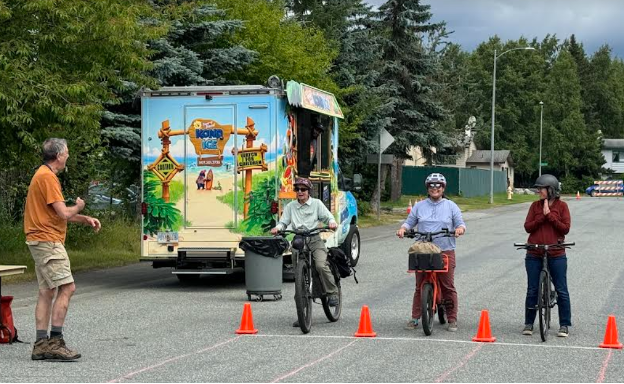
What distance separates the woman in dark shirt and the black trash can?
450 centimetres

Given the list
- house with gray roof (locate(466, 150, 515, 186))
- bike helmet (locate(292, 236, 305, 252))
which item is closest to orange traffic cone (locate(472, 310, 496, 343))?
bike helmet (locate(292, 236, 305, 252))

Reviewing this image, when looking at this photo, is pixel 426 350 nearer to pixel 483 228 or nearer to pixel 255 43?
pixel 255 43

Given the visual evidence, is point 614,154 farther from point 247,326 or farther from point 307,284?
point 247,326

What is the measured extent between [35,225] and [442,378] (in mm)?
3842

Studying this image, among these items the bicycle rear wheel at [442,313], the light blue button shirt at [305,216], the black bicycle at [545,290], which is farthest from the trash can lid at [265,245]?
the black bicycle at [545,290]

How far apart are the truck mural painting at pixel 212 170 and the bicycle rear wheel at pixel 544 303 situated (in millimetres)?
5812

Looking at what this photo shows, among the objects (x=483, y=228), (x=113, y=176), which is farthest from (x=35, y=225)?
(x=483, y=228)

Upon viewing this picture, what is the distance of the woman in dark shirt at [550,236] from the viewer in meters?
10.8

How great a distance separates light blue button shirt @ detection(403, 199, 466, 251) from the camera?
11367 mm

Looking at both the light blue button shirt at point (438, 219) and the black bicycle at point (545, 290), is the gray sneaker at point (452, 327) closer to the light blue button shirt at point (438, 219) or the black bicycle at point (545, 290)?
the light blue button shirt at point (438, 219)

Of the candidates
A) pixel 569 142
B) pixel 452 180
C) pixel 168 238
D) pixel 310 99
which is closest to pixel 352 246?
pixel 310 99

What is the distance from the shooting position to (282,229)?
1214 centimetres

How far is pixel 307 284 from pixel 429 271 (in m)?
1.41

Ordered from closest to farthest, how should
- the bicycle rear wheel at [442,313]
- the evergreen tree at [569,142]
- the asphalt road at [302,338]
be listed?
the asphalt road at [302,338]
the bicycle rear wheel at [442,313]
the evergreen tree at [569,142]
